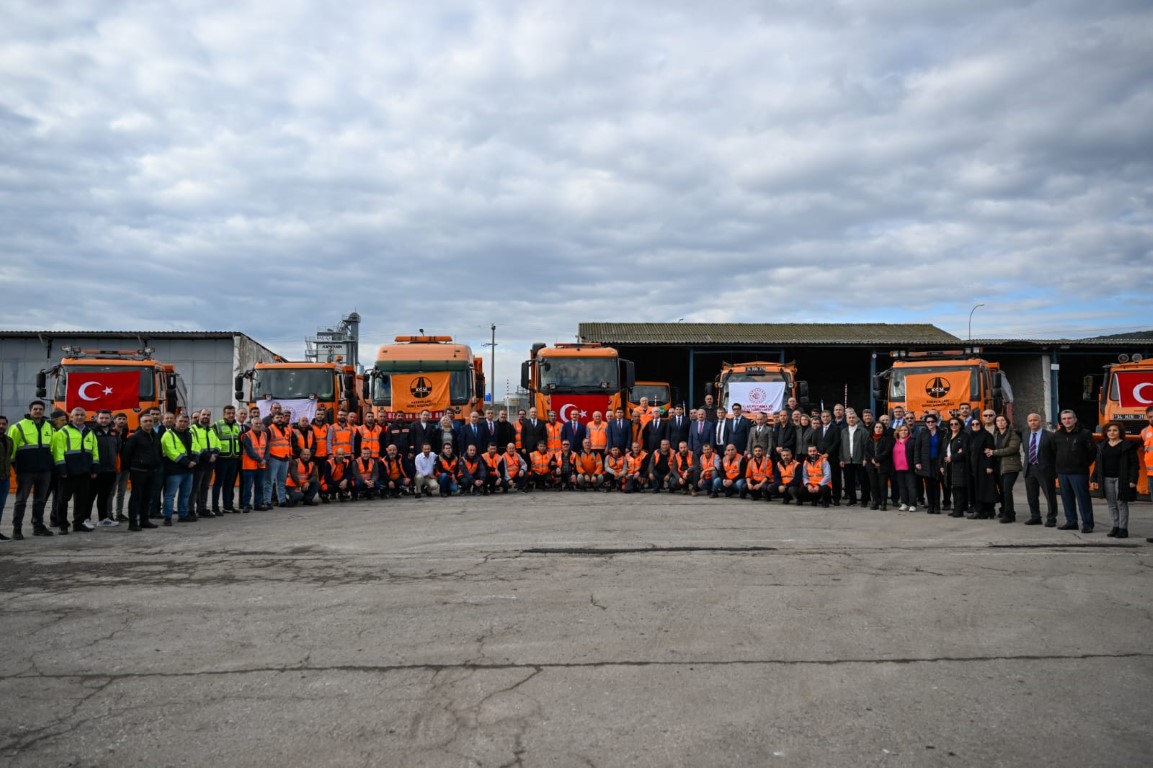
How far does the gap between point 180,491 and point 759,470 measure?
9.96 meters

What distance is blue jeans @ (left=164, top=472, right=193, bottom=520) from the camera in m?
12.1

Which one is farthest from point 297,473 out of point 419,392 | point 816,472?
point 816,472

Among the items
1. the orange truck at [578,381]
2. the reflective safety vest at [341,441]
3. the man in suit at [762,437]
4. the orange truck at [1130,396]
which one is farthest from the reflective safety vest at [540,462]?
the orange truck at [1130,396]

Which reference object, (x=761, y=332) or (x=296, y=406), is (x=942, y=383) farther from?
(x=761, y=332)

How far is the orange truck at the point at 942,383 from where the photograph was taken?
1880 centimetres

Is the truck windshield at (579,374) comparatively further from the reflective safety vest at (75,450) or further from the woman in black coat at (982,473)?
the reflective safety vest at (75,450)

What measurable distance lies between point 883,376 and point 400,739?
19.1 metres

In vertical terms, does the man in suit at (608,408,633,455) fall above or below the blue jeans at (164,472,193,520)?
above

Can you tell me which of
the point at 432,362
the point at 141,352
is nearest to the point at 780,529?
the point at 432,362

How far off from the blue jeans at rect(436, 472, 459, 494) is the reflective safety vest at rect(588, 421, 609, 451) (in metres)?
3.08

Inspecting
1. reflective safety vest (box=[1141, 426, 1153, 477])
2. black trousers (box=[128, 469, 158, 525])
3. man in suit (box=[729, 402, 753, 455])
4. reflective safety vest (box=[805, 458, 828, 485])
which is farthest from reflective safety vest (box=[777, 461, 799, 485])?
black trousers (box=[128, 469, 158, 525])

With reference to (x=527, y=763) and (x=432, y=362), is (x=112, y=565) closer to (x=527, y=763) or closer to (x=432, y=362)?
(x=527, y=763)

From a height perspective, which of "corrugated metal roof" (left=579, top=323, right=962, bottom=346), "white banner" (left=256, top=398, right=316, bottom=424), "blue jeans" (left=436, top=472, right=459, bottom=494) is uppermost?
"corrugated metal roof" (left=579, top=323, right=962, bottom=346)

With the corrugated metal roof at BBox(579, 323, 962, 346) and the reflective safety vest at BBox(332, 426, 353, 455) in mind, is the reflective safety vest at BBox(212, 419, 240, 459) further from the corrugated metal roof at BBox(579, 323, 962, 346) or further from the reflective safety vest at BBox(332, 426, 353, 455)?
the corrugated metal roof at BBox(579, 323, 962, 346)
